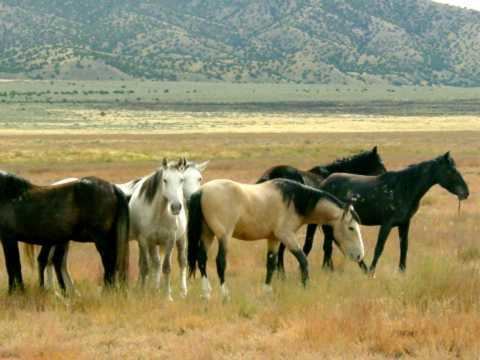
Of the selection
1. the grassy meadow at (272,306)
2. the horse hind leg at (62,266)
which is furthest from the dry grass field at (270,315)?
the horse hind leg at (62,266)

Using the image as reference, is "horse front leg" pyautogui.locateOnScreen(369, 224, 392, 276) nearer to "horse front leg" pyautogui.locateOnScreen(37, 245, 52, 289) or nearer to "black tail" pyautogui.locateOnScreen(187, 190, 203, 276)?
"black tail" pyautogui.locateOnScreen(187, 190, 203, 276)

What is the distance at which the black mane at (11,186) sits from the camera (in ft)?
34.7

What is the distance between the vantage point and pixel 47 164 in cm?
3709

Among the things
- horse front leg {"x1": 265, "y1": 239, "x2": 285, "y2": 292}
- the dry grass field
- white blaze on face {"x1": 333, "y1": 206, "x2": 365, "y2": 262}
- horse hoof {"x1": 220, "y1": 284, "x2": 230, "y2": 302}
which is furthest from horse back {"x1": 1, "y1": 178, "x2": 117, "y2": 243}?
white blaze on face {"x1": 333, "y1": 206, "x2": 365, "y2": 262}

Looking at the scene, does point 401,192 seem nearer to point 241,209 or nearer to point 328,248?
point 328,248

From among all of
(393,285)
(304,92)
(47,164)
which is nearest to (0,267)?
(393,285)

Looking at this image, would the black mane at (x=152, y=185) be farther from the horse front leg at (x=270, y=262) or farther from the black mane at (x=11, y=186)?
the horse front leg at (x=270, y=262)

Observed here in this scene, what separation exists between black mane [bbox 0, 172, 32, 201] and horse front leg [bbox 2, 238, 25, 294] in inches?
21.0

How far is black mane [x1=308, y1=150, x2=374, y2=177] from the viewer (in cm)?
1459

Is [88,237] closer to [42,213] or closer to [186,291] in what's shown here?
[42,213]

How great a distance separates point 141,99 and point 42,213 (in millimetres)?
111433

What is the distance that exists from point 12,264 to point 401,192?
5497 mm

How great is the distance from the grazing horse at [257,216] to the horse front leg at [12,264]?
209cm

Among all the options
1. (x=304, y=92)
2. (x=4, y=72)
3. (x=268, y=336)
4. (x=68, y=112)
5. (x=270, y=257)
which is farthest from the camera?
(x=4, y=72)
